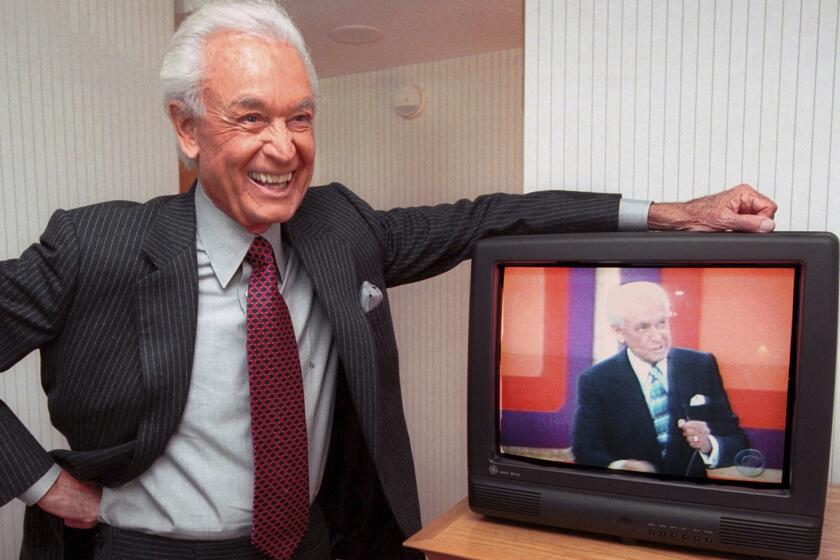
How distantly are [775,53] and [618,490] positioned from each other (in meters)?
0.85

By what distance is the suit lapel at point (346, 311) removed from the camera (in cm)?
121

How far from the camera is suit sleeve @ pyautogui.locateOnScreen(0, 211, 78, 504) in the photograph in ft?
3.62

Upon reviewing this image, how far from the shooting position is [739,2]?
4.08 ft

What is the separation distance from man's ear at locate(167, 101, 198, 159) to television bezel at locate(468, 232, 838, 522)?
0.56 meters

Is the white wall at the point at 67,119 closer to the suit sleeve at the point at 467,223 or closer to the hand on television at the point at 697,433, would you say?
the suit sleeve at the point at 467,223

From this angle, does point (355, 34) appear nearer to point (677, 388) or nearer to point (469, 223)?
point (469, 223)

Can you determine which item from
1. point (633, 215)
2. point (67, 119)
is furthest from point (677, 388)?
point (67, 119)

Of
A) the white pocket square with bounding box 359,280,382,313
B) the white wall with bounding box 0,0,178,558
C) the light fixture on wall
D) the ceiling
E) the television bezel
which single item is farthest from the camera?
the light fixture on wall

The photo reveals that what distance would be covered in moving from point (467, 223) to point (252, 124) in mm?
451

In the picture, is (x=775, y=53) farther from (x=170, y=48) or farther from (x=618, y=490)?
(x=170, y=48)

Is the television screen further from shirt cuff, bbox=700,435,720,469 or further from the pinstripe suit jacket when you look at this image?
the pinstripe suit jacket

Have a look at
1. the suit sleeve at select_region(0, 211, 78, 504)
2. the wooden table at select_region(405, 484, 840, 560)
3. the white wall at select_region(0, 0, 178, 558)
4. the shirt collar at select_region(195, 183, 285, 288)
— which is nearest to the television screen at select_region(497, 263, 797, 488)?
the wooden table at select_region(405, 484, 840, 560)

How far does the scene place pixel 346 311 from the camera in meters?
1.23

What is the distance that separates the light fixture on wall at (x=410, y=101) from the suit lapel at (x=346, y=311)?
2740mm
